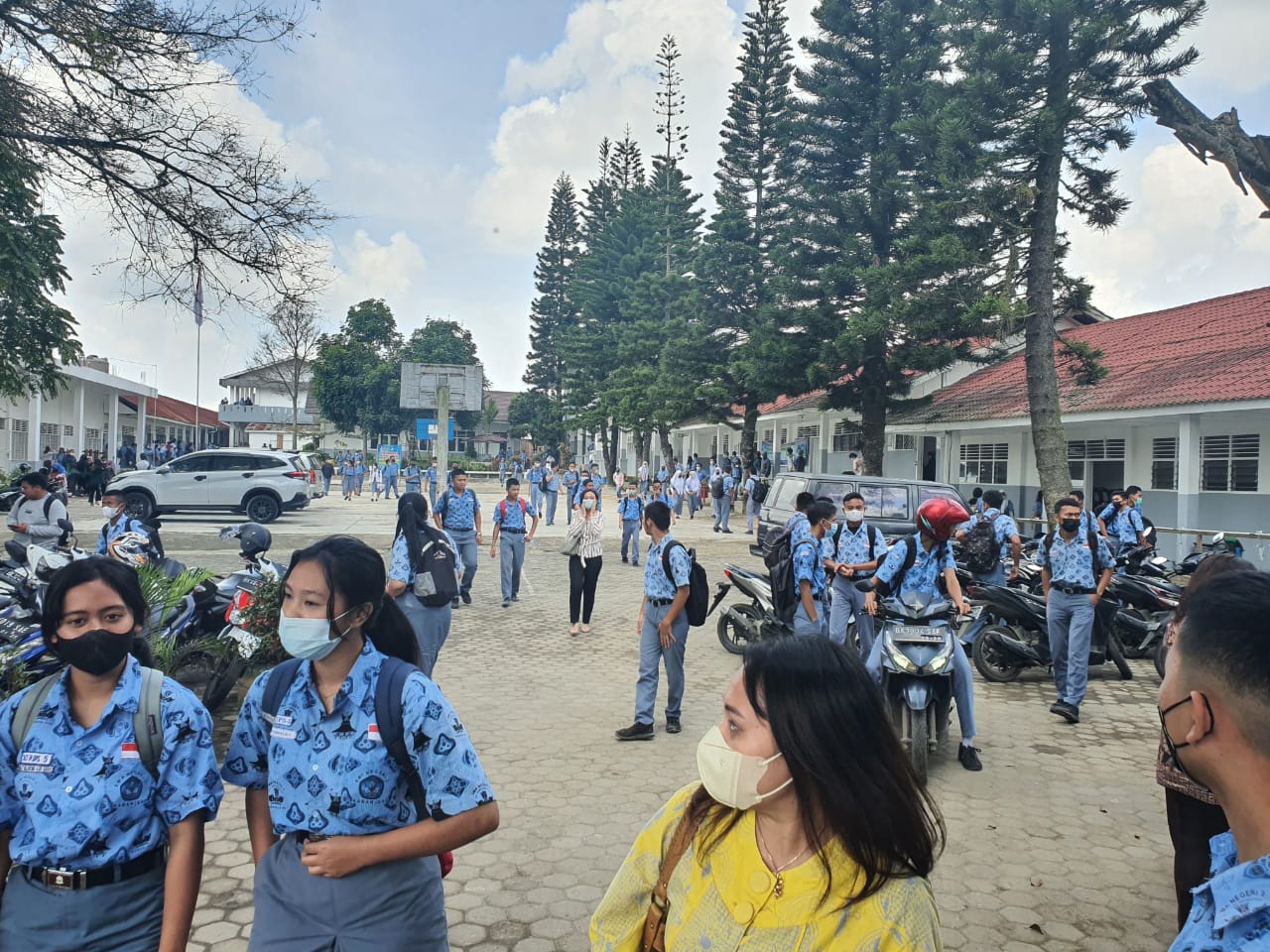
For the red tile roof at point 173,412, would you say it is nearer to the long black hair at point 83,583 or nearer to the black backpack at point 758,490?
the black backpack at point 758,490

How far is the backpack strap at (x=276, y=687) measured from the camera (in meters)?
2.26

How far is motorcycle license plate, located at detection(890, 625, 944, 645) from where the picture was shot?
555 cm

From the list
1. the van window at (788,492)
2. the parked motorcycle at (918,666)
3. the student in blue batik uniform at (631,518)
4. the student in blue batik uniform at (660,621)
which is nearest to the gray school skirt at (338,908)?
the parked motorcycle at (918,666)

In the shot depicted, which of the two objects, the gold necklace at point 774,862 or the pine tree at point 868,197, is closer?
the gold necklace at point 774,862

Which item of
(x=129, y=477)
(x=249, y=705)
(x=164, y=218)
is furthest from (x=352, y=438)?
(x=249, y=705)

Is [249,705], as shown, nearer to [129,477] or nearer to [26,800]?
[26,800]

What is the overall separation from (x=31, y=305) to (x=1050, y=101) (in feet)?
54.4

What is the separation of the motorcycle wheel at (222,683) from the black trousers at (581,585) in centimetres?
412

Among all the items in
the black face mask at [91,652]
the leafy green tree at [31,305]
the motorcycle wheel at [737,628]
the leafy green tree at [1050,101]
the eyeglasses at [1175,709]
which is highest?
the leafy green tree at [1050,101]

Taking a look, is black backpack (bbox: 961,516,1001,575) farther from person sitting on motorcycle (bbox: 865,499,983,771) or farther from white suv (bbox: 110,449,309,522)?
white suv (bbox: 110,449,309,522)

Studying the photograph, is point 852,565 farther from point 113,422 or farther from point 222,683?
point 113,422

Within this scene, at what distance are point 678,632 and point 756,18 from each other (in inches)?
1045

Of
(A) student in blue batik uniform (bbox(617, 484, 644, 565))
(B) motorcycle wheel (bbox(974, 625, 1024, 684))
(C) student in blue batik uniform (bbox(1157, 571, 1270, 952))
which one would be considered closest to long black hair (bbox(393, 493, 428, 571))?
(B) motorcycle wheel (bbox(974, 625, 1024, 684))

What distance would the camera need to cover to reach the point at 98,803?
7.01 ft
